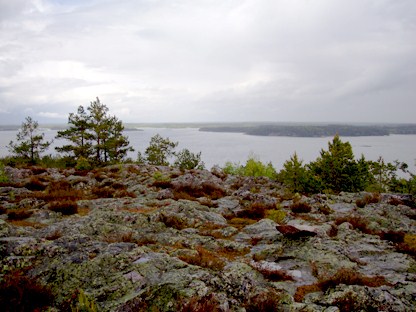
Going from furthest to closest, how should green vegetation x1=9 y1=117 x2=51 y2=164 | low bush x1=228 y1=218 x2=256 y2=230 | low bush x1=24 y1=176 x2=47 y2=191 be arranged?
green vegetation x1=9 y1=117 x2=51 y2=164, low bush x1=24 y1=176 x2=47 y2=191, low bush x1=228 y1=218 x2=256 y2=230

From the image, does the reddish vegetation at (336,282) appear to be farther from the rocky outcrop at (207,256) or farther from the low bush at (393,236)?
the low bush at (393,236)

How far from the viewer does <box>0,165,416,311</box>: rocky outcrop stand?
4527mm

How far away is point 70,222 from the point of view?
28.2ft

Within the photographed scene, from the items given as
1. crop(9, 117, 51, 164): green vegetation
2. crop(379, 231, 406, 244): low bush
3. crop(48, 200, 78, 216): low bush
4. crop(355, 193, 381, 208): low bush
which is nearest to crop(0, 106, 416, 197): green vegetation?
crop(9, 117, 51, 164): green vegetation

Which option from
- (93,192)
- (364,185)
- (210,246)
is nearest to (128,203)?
(93,192)

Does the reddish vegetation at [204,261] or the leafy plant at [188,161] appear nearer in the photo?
the reddish vegetation at [204,261]

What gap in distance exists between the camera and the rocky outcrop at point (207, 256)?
4.53 meters

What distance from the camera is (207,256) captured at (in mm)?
6266

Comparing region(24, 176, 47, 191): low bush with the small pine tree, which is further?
the small pine tree

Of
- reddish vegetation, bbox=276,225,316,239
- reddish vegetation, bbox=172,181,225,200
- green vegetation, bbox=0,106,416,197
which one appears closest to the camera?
reddish vegetation, bbox=276,225,316,239

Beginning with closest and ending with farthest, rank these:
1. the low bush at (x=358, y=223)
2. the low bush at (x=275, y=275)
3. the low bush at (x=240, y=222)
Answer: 1. the low bush at (x=275, y=275)
2. the low bush at (x=358, y=223)
3. the low bush at (x=240, y=222)

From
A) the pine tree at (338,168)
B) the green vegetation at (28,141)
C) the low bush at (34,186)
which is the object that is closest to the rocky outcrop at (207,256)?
the low bush at (34,186)

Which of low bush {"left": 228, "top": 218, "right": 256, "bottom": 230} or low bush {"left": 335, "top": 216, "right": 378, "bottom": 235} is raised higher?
low bush {"left": 335, "top": 216, "right": 378, "bottom": 235}

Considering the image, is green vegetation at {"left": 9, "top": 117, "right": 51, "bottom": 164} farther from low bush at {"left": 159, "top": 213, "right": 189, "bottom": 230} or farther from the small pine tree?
low bush at {"left": 159, "top": 213, "right": 189, "bottom": 230}
